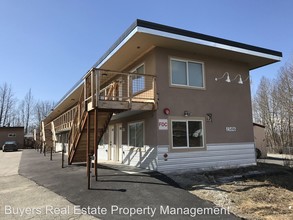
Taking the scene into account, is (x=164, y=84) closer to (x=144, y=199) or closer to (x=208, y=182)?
(x=208, y=182)

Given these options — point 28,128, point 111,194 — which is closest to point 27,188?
point 111,194

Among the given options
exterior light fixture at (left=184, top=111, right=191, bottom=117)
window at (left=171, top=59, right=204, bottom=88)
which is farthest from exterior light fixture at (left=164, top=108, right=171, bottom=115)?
window at (left=171, top=59, right=204, bottom=88)

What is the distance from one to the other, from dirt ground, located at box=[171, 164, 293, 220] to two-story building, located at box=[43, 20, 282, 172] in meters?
1.23

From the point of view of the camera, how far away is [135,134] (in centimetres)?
1248

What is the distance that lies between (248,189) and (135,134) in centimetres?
573

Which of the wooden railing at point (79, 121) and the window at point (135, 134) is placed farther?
the window at point (135, 134)

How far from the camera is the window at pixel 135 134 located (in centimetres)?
1191

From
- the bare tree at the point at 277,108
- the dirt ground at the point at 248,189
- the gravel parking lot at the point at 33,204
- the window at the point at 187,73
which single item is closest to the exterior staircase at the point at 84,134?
the gravel parking lot at the point at 33,204

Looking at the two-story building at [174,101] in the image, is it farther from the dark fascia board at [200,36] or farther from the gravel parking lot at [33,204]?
the gravel parking lot at [33,204]

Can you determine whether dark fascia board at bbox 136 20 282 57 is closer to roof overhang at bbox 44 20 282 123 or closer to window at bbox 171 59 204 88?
roof overhang at bbox 44 20 282 123

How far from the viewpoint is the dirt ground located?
6543 mm

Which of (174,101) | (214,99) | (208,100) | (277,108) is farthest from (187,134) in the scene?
(277,108)

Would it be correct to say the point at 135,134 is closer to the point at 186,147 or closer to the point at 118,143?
the point at 118,143

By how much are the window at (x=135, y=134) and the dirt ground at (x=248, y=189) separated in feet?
8.63
